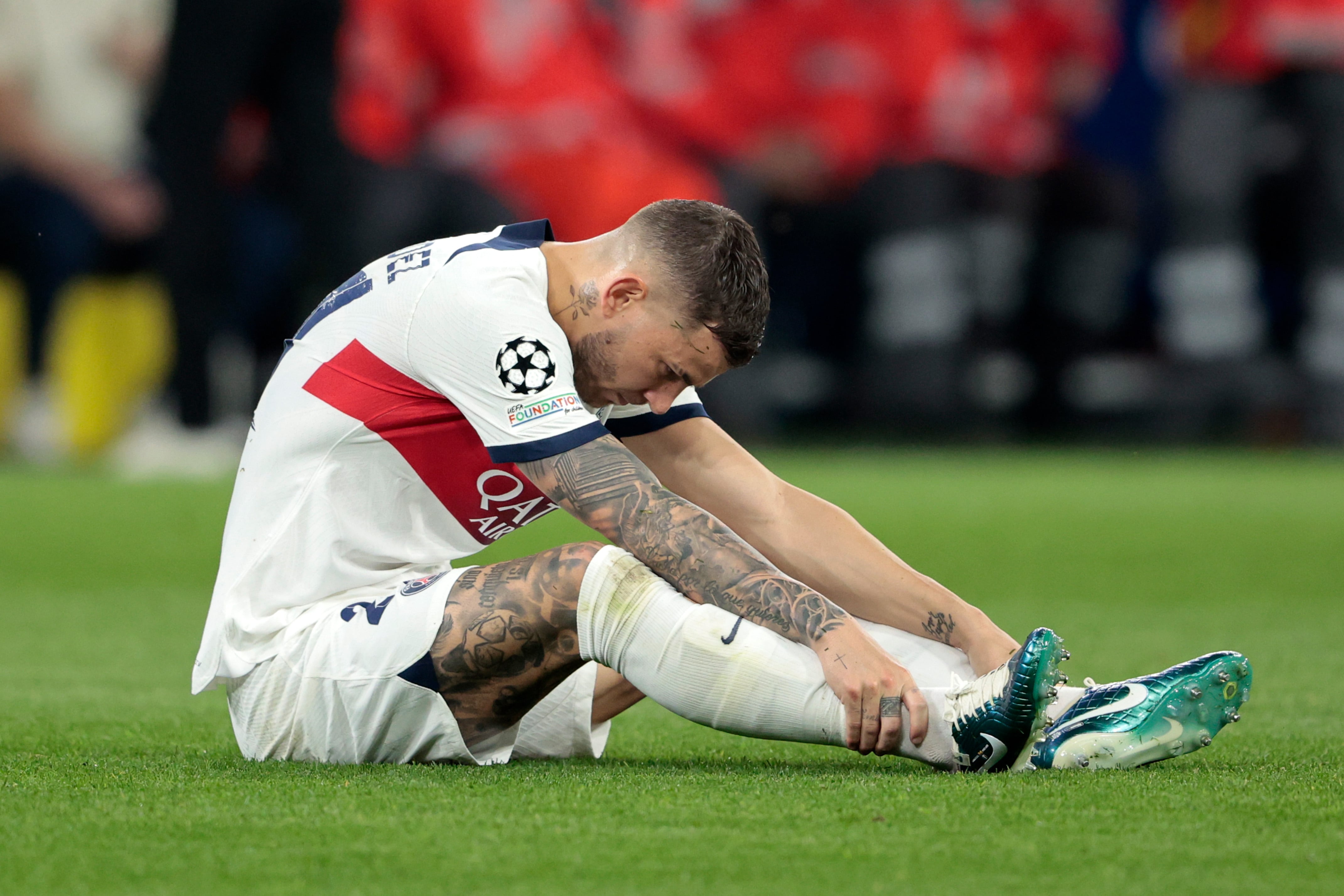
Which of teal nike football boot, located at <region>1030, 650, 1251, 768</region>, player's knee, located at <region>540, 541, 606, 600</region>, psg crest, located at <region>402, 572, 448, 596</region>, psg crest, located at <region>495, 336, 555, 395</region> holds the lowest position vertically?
teal nike football boot, located at <region>1030, 650, 1251, 768</region>

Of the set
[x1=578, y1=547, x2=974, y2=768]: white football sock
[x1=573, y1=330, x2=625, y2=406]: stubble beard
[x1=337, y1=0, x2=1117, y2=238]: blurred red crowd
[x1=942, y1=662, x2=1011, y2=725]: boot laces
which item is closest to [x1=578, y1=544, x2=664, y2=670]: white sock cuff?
[x1=578, y1=547, x2=974, y2=768]: white football sock

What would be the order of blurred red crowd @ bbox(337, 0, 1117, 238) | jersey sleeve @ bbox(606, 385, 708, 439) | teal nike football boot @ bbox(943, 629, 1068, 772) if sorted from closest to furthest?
teal nike football boot @ bbox(943, 629, 1068, 772) < jersey sleeve @ bbox(606, 385, 708, 439) < blurred red crowd @ bbox(337, 0, 1117, 238)

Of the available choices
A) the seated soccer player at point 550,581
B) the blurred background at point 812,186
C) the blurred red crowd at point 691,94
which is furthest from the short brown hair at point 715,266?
the blurred red crowd at point 691,94

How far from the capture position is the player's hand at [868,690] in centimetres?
221

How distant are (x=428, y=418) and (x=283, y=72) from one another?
5325 millimetres

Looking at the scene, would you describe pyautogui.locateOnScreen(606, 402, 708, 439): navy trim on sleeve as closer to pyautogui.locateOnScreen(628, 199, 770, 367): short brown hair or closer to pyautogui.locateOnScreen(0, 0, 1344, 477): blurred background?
pyautogui.locateOnScreen(628, 199, 770, 367): short brown hair

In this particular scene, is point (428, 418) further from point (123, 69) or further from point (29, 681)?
point (123, 69)

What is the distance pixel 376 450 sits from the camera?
96.4 inches

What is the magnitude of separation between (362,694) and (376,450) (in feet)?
1.07

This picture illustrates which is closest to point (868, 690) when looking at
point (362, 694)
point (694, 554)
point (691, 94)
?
point (694, 554)

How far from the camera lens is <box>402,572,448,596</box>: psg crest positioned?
237cm

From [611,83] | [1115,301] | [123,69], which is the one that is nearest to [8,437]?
[123,69]

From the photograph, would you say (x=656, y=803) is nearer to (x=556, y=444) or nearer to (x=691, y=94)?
(x=556, y=444)

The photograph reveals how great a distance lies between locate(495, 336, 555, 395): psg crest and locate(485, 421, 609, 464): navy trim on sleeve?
0.06 metres
